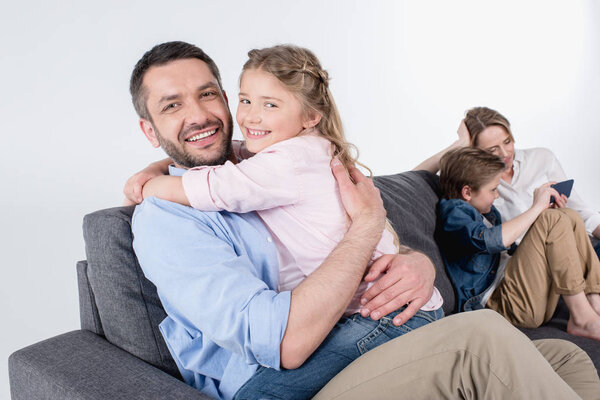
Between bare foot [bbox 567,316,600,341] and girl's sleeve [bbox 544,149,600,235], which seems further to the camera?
girl's sleeve [bbox 544,149,600,235]

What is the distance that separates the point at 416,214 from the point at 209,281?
148 centimetres

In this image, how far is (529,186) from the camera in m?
3.28

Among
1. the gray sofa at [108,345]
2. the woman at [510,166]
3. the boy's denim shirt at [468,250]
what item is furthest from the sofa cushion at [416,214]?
the gray sofa at [108,345]

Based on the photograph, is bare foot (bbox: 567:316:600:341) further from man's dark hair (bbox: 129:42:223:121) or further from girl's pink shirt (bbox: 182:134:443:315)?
man's dark hair (bbox: 129:42:223:121)

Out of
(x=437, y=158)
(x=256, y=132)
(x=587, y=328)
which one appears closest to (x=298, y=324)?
(x=256, y=132)

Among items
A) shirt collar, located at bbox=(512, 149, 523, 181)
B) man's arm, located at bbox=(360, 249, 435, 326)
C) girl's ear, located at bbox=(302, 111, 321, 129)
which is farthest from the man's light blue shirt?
shirt collar, located at bbox=(512, 149, 523, 181)

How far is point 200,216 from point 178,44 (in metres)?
0.66

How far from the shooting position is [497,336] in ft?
4.16

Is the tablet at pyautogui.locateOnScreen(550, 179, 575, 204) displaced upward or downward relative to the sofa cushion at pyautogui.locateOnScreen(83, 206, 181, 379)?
downward

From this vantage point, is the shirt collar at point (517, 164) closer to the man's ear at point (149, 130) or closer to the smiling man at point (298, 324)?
the smiling man at point (298, 324)

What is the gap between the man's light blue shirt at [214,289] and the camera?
1292 mm

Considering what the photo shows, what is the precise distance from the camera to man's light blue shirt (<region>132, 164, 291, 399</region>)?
4.24 feet

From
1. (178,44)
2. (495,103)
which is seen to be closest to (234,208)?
(178,44)

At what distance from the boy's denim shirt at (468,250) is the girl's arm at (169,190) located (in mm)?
1488
